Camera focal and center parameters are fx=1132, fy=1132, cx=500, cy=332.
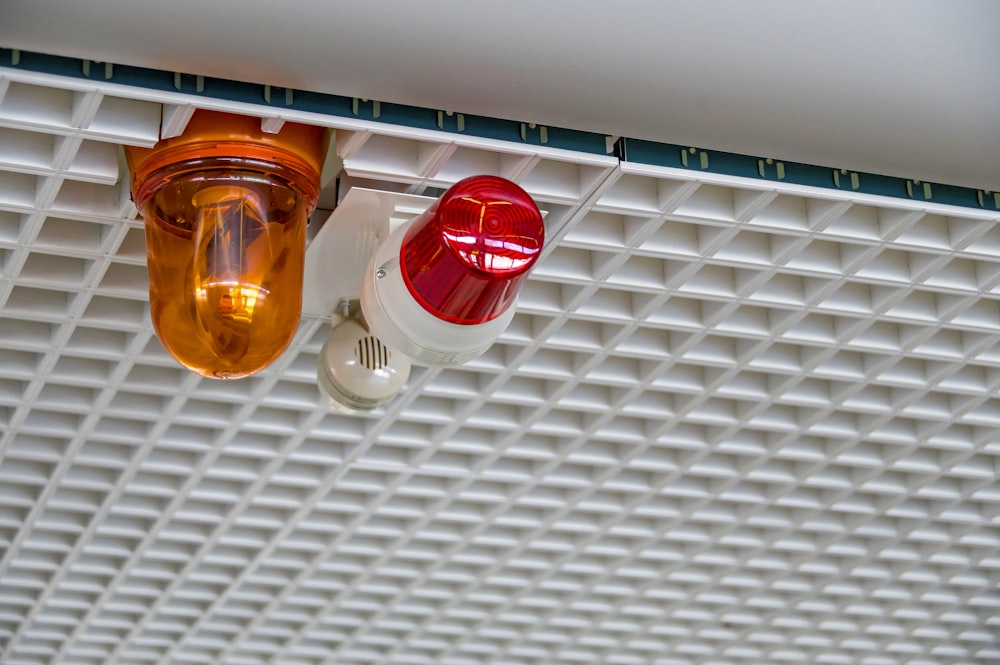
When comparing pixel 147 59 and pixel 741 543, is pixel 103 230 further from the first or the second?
pixel 741 543

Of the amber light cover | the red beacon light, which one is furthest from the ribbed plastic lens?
the amber light cover

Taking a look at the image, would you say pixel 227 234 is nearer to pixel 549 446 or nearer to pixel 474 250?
pixel 474 250

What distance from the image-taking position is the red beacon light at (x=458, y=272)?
782mm

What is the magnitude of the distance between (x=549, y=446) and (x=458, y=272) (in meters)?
0.86

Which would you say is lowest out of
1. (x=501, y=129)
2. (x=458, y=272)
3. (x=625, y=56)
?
(x=458, y=272)

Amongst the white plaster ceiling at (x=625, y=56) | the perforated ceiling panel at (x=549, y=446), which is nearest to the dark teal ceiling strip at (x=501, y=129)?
the perforated ceiling panel at (x=549, y=446)

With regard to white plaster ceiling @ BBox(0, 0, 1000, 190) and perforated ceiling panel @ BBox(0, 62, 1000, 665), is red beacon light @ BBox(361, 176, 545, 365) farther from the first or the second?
perforated ceiling panel @ BBox(0, 62, 1000, 665)

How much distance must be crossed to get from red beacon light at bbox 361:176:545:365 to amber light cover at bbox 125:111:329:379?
9 cm

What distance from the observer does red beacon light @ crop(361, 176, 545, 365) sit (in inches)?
30.8

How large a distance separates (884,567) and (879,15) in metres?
1.41

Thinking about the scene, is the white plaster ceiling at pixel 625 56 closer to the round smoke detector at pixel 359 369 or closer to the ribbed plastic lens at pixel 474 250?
the ribbed plastic lens at pixel 474 250

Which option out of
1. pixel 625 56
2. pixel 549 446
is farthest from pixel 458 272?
pixel 549 446

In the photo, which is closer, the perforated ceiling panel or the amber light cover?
the amber light cover

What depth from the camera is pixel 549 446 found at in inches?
63.5
